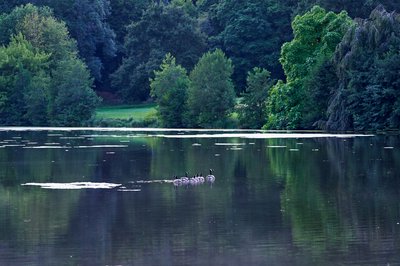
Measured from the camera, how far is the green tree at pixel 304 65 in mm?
76688

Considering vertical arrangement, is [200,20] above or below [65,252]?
above

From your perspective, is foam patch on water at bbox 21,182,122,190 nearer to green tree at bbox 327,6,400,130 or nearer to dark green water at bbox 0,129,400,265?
dark green water at bbox 0,129,400,265

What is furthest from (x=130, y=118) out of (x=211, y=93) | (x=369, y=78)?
(x=369, y=78)

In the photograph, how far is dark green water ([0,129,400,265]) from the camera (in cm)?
2012

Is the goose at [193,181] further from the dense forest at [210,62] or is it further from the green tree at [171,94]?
the green tree at [171,94]

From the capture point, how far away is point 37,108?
97.4 meters

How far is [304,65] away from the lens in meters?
78.4

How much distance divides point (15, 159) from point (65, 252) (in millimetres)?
25099

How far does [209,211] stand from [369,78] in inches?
1827

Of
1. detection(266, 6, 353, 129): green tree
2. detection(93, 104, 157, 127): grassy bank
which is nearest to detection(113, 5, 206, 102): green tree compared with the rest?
detection(93, 104, 157, 127): grassy bank

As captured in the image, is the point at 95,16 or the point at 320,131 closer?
the point at 320,131

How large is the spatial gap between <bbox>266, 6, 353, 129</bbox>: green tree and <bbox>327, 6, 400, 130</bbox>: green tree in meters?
3.93

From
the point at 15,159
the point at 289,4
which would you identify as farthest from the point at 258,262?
the point at 289,4

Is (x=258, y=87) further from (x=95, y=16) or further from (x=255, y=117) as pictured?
(x=95, y=16)
